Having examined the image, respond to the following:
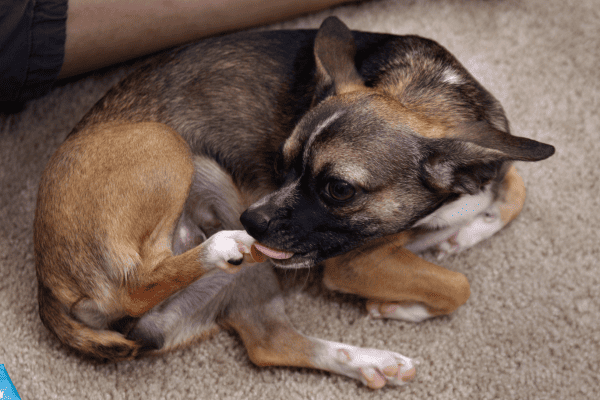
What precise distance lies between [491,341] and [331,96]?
5.43ft

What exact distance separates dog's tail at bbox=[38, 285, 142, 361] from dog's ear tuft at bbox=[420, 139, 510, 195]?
5.45ft

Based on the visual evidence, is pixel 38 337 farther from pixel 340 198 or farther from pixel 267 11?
pixel 267 11

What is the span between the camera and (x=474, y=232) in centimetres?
288

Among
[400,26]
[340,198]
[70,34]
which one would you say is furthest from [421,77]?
[70,34]

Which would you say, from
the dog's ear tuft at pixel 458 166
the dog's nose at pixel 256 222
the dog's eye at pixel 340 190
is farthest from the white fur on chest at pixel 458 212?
the dog's nose at pixel 256 222

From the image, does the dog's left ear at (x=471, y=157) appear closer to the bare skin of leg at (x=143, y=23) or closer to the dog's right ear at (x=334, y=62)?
the dog's right ear at (x=334, y=62)

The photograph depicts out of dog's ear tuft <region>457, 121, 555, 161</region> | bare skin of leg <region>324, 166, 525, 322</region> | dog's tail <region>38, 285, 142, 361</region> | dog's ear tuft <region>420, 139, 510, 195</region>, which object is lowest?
dog's tail <region>38, 285, 142, 361</region>

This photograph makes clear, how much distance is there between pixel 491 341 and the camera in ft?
8.86

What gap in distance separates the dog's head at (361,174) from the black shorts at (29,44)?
5.17 feet

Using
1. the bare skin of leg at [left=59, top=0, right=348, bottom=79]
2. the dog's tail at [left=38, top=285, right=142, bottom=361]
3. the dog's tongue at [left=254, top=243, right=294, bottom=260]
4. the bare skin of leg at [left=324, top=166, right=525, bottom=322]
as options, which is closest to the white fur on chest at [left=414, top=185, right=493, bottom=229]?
the bare skin of leg at [left=324, top=166, right=525, bottom=322]

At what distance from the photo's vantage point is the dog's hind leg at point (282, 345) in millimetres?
2545

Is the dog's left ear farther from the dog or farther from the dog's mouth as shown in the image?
the dog's mouth

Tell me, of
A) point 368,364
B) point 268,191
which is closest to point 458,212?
point 368,364

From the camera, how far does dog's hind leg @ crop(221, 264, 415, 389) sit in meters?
2.54
